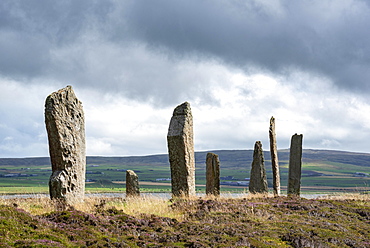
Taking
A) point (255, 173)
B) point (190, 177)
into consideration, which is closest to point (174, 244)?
point (190, 177)

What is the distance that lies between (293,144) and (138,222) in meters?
16.9

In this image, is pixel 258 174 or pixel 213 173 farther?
pixel 258 174

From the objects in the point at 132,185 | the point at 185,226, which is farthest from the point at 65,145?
the point at 132,185

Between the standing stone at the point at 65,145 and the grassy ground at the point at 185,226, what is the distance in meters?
0.75

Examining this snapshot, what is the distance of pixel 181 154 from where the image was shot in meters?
24.0

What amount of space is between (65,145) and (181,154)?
24.4 ft

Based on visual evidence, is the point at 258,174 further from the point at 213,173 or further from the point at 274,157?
the point at 213,173

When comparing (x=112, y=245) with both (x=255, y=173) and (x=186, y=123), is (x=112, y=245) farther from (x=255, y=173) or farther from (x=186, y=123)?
(x=255, y=173)

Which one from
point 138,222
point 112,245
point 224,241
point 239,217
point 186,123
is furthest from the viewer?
point 186,123

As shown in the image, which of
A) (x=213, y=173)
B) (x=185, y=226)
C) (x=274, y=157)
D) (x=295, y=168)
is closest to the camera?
(x=185, y=226)

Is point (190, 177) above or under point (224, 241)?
above

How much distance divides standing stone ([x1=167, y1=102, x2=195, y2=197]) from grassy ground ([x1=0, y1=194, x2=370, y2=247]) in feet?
12.5

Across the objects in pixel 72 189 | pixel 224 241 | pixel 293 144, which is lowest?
pixel 224 241

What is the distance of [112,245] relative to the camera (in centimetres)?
1138
